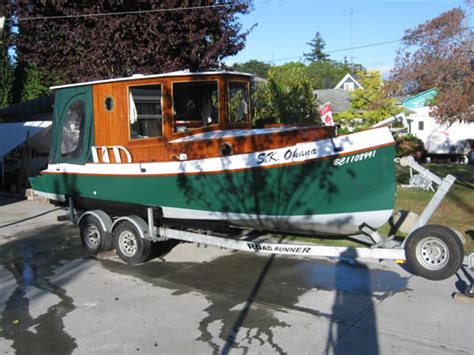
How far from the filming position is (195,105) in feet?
25.5

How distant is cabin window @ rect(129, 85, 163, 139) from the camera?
7.56 m

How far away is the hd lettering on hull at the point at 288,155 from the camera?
6.24 m

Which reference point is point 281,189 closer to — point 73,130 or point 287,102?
point 73,130

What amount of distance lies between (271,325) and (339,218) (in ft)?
6.35

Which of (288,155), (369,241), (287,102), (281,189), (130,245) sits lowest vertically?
(130,245)

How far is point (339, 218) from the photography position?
6.41 m

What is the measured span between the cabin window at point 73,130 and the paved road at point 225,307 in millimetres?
1928

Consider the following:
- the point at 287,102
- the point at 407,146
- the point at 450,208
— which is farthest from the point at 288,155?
the point at 407,146

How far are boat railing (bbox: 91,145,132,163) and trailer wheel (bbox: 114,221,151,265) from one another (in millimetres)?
1044

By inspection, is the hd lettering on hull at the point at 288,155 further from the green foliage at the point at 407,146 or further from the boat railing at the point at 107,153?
the green foliage at the point at 407,146

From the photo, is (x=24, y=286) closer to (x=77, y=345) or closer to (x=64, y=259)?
(x=64, y=259)

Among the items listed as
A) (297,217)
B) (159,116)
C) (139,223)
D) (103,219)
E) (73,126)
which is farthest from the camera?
(73,126)

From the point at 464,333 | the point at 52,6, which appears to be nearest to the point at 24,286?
the point at 464,333

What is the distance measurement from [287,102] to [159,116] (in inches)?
465
